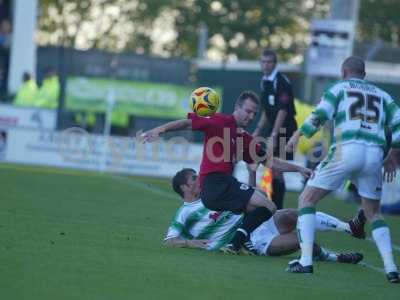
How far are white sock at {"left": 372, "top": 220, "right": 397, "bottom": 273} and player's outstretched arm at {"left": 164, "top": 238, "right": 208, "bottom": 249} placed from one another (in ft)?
6.73

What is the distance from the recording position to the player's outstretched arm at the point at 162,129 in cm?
1021

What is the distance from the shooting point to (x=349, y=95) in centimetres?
961

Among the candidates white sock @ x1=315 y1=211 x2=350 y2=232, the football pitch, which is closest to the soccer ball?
the football pitch

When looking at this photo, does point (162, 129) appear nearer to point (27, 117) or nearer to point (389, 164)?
point (389, 164)

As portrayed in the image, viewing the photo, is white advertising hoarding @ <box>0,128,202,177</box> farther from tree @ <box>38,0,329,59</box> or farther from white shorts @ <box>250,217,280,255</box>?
tree @ <box>38,0,329,59</box>

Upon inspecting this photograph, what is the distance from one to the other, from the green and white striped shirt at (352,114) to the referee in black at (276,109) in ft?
17.7

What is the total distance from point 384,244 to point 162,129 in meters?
2.16

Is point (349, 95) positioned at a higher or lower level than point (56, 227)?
higher

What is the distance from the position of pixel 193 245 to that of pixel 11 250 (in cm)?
187

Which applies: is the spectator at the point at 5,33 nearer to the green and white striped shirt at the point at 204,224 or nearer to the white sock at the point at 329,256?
the green and white striped shirt at the point at 204,224

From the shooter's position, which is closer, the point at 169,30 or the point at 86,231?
the point at 86,231

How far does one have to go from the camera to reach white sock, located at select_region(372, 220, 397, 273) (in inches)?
378

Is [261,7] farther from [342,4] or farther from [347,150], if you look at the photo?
[347,150]

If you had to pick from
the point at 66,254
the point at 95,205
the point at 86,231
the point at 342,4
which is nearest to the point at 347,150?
the point at 66,254
